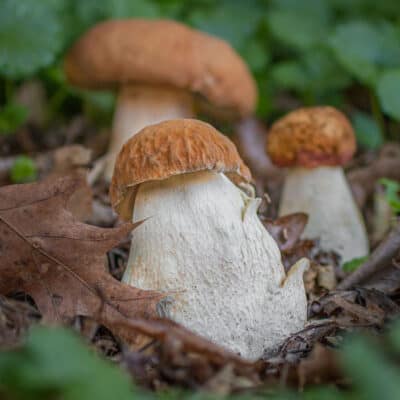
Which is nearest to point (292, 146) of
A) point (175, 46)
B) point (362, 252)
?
point (362, 252)

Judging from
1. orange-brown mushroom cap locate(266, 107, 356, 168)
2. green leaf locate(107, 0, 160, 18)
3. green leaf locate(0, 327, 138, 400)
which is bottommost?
green leaf locate(0, 327, 138, 400)

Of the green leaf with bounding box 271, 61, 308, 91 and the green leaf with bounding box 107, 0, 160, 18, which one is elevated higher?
the green leaf with bounding box 107, 0, 160, 18

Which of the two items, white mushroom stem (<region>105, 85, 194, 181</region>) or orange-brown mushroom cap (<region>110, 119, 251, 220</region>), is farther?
white mushroom stem (<region>105, 85, 194, 181</region>)

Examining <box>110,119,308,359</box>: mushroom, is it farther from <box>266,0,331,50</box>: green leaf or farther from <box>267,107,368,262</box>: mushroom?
<box>266,0,331,50</box>: green leaf

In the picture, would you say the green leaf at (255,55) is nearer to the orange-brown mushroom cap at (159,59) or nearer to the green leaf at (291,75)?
the green leaf at (291,75)

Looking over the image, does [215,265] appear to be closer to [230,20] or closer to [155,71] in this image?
[155,71]

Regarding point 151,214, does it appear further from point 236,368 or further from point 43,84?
point 43,84

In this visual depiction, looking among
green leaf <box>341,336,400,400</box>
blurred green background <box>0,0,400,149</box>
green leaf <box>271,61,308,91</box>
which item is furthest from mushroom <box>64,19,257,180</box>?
green leaf <box>341,336,400,400</box>

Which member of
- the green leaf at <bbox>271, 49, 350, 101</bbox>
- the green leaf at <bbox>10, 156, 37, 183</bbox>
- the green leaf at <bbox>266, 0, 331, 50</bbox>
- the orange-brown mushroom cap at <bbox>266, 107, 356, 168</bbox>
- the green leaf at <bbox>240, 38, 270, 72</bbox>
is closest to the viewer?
the orange-brown mushroom cap at <bbox>266, 107, 356, 168</bbox>
